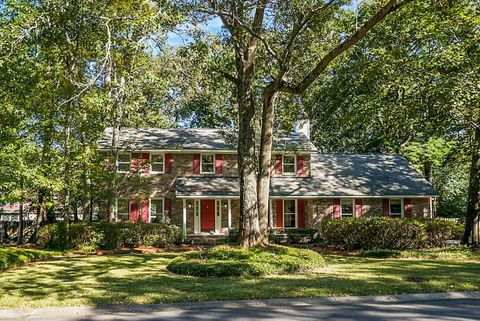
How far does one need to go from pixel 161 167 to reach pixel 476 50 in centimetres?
1856

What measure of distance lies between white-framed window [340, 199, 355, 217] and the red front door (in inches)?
317

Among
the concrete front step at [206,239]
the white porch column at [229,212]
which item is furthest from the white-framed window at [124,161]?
the white porch column at [229,212]

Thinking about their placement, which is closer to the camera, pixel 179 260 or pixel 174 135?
pixel 179 260

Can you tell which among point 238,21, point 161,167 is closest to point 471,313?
point 238,21

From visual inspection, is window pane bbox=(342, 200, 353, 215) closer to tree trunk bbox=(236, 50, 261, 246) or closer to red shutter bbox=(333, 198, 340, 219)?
red shutter bbox=(333, 198, 340, 219)

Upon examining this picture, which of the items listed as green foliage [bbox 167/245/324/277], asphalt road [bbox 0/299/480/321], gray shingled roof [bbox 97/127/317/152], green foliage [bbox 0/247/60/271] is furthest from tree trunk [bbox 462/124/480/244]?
green foliage [bbox 0/247/60/271]

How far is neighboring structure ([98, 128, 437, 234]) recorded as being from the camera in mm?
27547

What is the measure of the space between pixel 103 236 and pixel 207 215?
27.5 ft

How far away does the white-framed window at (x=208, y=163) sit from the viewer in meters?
29.2

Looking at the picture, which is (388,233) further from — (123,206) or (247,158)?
(123,206)

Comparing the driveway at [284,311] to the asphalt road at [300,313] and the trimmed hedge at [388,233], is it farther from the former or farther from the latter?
the trimmed hedge at [388,233]

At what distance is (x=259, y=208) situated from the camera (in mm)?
16094

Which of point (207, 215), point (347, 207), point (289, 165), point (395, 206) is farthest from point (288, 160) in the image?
point (395, 206)

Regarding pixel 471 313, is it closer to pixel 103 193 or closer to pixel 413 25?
pixel 413 25
